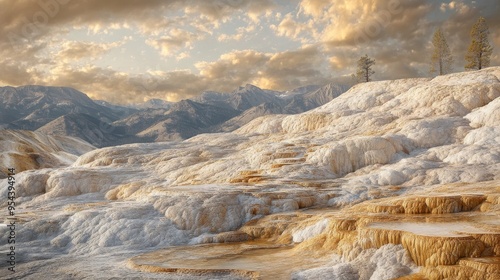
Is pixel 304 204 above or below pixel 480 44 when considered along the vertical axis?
below

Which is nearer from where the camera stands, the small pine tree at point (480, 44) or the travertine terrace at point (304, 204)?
the travertine terrace at point (304, 204)

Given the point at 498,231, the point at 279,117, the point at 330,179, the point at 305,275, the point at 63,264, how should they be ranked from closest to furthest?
the point at 498,231 → the point at 305,275 → the point at 63,264 → the point at 330,179 → the point at 279,117

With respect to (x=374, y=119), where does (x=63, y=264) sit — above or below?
below

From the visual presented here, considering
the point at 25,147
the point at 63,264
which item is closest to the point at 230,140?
the point at 63,264

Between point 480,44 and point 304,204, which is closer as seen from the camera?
point 304,204

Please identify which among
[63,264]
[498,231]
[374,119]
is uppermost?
[374,119]

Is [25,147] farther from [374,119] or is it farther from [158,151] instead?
[374,119]

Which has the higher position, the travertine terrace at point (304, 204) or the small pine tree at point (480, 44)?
the small pine tree at point (480, 44)

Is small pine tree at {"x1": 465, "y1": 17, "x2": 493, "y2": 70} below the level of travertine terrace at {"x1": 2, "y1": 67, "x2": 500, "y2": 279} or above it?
above

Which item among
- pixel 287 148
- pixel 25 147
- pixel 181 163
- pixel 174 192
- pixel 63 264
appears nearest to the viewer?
pixel 63 264

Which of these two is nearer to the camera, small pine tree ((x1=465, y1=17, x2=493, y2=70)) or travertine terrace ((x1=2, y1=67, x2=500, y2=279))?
travertine terrace ((x1=2, y1=67, x2=500, y2=279))

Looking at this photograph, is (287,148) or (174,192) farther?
(287,148)
